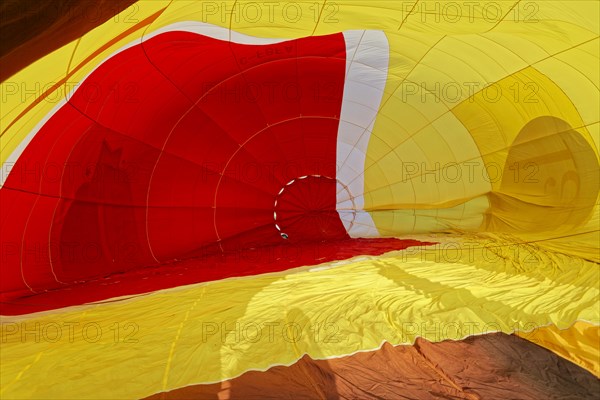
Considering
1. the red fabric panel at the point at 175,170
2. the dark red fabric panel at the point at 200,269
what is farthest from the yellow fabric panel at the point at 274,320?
the red fabric panel at the point at 175,170

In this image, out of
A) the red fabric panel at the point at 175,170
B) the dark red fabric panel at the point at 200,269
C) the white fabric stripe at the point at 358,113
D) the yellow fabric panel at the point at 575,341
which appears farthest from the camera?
the white fabric stripe at the point at 358,113

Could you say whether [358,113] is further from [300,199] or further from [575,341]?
[575,341]

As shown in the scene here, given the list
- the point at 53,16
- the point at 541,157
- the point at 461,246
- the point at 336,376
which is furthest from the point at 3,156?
the point at 541,157

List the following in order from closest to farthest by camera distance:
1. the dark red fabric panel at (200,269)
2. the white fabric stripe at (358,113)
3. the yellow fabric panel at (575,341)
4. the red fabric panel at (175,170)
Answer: the yellow fabric panel at (575,341) → the dark red fabric panel at (200,269) → the red fabric panel at (175,170) → the white fabric stripe at (358,113)

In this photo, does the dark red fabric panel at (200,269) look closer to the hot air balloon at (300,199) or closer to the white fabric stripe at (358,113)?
the hot air balloon at (300,199)

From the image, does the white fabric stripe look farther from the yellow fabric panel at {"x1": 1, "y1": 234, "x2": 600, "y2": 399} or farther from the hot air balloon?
the yellow fabric panel at {"x1": 1, "y1": 234, "x2": 600, "y2": 399}

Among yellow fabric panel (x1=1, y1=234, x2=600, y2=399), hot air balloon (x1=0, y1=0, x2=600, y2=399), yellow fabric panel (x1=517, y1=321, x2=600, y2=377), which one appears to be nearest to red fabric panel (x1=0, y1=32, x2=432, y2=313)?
hot air balloon (x1=0, y1=0, x2=600, y2=399)

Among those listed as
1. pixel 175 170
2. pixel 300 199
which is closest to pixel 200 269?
pixel 175 170
